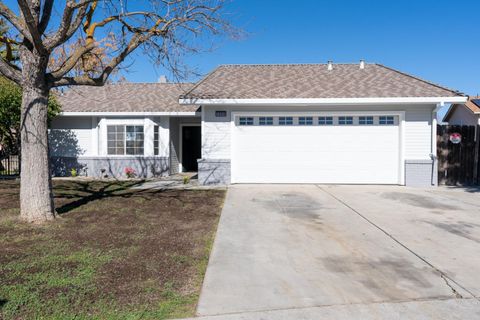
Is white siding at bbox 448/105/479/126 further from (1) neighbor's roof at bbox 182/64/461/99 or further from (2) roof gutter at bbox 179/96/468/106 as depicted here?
(2) roof gutter at bbox 179/96/468/106

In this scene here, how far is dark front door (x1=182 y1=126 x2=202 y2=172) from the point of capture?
58.3ft

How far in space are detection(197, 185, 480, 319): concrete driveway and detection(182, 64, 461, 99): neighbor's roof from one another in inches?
176

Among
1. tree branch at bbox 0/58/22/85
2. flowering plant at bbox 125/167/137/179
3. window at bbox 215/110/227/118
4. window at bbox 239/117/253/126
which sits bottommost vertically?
flowering plant at bbox 125/167/137/179

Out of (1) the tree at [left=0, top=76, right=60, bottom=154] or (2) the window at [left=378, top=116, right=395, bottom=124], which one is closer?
(2) the window at [left=378, top=116, right=395, bottom=124]

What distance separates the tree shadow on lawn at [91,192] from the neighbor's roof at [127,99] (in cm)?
387

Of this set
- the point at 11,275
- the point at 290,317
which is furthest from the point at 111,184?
the point at 290,317

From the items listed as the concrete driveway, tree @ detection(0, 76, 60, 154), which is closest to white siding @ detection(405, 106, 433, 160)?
the concrete driveway

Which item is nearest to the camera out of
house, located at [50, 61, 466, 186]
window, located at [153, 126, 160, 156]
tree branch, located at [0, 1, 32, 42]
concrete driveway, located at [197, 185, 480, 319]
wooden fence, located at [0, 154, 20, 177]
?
concrete driveway, located at [197, 185, 480, 319]

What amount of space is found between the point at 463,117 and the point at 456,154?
40.7ft

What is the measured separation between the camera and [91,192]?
1105 cm

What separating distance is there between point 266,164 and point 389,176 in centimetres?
440

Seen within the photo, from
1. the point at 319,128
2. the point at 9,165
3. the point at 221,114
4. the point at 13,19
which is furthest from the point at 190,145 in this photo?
the point at 13,19

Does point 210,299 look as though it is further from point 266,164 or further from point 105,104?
point 105,104

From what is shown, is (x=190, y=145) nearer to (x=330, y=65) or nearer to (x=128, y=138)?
(x=128, y=138)
